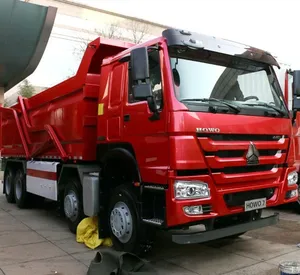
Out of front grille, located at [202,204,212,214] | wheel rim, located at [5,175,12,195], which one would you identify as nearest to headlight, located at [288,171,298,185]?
front grille, located at [202,204,212,214]

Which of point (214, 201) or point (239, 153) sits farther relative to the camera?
point (239, 153)

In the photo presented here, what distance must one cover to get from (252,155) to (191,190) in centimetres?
99

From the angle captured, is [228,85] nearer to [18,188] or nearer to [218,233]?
[218,233]

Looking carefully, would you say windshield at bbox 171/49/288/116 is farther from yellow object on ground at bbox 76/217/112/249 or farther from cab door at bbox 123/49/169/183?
yellow object on ground at bbox 76/217/112/249

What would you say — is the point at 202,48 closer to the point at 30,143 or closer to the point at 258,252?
the point at 258,252

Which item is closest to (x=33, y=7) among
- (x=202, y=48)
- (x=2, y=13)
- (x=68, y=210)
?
(x=2, y=13)

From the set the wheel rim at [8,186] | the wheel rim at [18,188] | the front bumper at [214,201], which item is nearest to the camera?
the front bumper at [214,201]

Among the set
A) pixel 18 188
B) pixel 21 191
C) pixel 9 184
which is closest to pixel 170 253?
A: pixel 21 191

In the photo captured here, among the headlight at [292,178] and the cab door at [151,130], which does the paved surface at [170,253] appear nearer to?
the headlight at [292,178]

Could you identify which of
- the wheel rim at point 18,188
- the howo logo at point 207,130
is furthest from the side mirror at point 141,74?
the wheel rim at point 18,188

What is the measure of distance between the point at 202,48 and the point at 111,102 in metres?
1.47

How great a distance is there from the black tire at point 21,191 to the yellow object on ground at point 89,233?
360 cm

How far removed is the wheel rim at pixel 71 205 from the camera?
21.0 feet

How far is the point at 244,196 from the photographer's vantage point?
4676 millimetres
